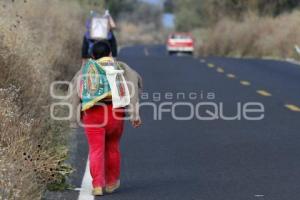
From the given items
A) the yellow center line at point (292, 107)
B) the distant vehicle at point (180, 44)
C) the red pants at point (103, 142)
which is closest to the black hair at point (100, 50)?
the red pants at point (103, 142)

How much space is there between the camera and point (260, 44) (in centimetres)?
5347

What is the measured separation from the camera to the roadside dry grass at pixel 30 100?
9273 millimetres

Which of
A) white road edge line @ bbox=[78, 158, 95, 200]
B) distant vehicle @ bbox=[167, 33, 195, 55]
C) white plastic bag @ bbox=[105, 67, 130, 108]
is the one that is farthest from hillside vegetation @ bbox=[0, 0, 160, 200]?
distant vehicle @ bbox=[167, 33, 195, 55]

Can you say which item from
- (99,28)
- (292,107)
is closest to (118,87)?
(292,107)

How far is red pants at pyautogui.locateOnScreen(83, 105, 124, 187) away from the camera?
34.2 feet

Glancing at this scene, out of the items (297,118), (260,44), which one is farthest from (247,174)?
(260,44)

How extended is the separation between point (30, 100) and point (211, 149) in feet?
8.52

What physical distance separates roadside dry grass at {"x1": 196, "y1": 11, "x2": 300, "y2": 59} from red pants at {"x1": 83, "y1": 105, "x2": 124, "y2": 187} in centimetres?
3296

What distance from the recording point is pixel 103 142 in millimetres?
10531

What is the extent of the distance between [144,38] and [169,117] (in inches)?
4549

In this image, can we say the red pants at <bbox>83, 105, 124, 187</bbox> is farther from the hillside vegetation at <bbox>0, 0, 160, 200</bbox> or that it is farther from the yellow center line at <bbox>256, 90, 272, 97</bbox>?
the yellow center line at <bbox>256, 90, 272, 97</bbox>

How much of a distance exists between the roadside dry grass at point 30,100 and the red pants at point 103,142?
0.42 meters

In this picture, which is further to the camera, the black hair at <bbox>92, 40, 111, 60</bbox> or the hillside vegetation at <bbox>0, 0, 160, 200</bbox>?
the black hair at <bbox>92, 40, 111, 60</bbox>
